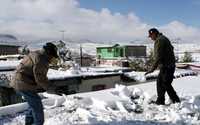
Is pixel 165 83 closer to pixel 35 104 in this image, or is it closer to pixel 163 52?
pixel 163 52

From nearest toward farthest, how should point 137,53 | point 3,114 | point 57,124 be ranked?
point 57,124
point 3,114
point 137,53

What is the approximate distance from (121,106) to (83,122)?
159 centimetres

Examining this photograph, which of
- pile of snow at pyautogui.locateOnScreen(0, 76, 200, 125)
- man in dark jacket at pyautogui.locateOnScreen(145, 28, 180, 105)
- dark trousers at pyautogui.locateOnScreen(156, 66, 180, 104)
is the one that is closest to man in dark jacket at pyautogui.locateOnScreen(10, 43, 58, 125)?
pile of snow at pyautogui.locateOnScreen(0, 76, 200, 125)

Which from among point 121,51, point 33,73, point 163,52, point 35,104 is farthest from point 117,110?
point 121,51

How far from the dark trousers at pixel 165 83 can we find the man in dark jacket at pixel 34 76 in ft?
10.2

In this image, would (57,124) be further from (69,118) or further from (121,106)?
(121,106)

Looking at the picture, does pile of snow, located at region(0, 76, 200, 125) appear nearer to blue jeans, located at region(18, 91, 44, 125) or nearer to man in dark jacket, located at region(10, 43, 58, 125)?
blue jeans, located at region(18, 91, 44, 125)

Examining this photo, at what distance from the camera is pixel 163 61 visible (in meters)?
7.85

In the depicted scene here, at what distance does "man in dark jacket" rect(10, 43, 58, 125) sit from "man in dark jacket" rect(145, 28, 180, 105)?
2.90 metres

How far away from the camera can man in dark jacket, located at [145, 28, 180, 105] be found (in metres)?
7.70

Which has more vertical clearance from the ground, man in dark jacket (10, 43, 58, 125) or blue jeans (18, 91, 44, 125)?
man in dark jacket (10, 43, 58, 125)

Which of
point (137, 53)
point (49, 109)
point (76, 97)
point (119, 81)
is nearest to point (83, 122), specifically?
point (49, 109)

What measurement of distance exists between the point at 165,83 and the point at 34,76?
11.4ft

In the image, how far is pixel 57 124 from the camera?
6.31 meters
